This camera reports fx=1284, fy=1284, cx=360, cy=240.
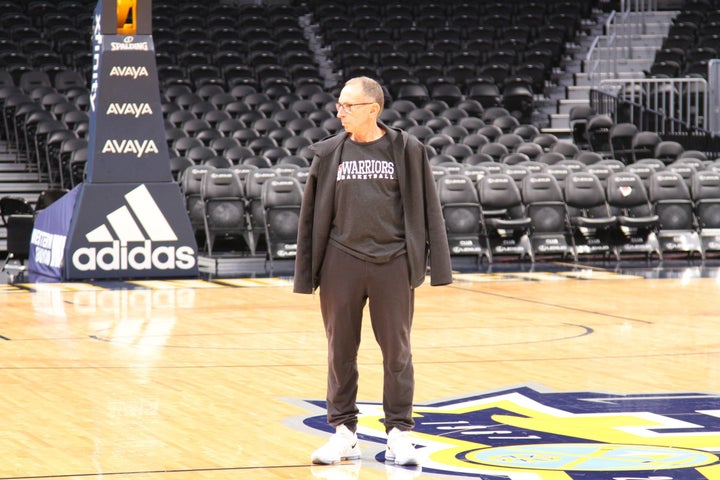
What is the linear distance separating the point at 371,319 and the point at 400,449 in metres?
0.52

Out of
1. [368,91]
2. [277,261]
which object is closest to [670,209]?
[277,261]

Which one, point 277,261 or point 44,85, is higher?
point 44,85

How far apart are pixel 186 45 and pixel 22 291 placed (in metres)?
11.1

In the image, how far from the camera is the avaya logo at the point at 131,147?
1305 centimetres

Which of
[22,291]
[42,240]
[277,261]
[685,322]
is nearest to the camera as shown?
[685,322]

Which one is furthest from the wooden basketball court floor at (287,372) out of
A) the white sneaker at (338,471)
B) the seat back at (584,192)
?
the seat back at (584,192)

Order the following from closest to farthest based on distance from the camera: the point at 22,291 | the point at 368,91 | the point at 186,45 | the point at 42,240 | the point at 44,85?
the point at 368,91, the point at 22,291, the point at 42,240, the point at 44,85, the point at 186,45

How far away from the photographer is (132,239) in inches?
515

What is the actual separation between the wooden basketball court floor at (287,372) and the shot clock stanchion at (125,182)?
371 mm

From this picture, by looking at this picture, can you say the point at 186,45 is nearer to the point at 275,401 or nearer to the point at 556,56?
the point at 556,56

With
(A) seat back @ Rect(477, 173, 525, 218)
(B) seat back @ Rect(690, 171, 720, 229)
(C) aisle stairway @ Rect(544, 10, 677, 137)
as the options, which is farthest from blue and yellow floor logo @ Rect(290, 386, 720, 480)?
(C) aisle stairway @ Rect(544, 10, 677, 137)

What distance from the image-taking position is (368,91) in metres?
4.89

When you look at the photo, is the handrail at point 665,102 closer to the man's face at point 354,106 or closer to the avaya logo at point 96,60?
the avaya logo at point 96,60

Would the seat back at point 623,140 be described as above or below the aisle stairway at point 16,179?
above
